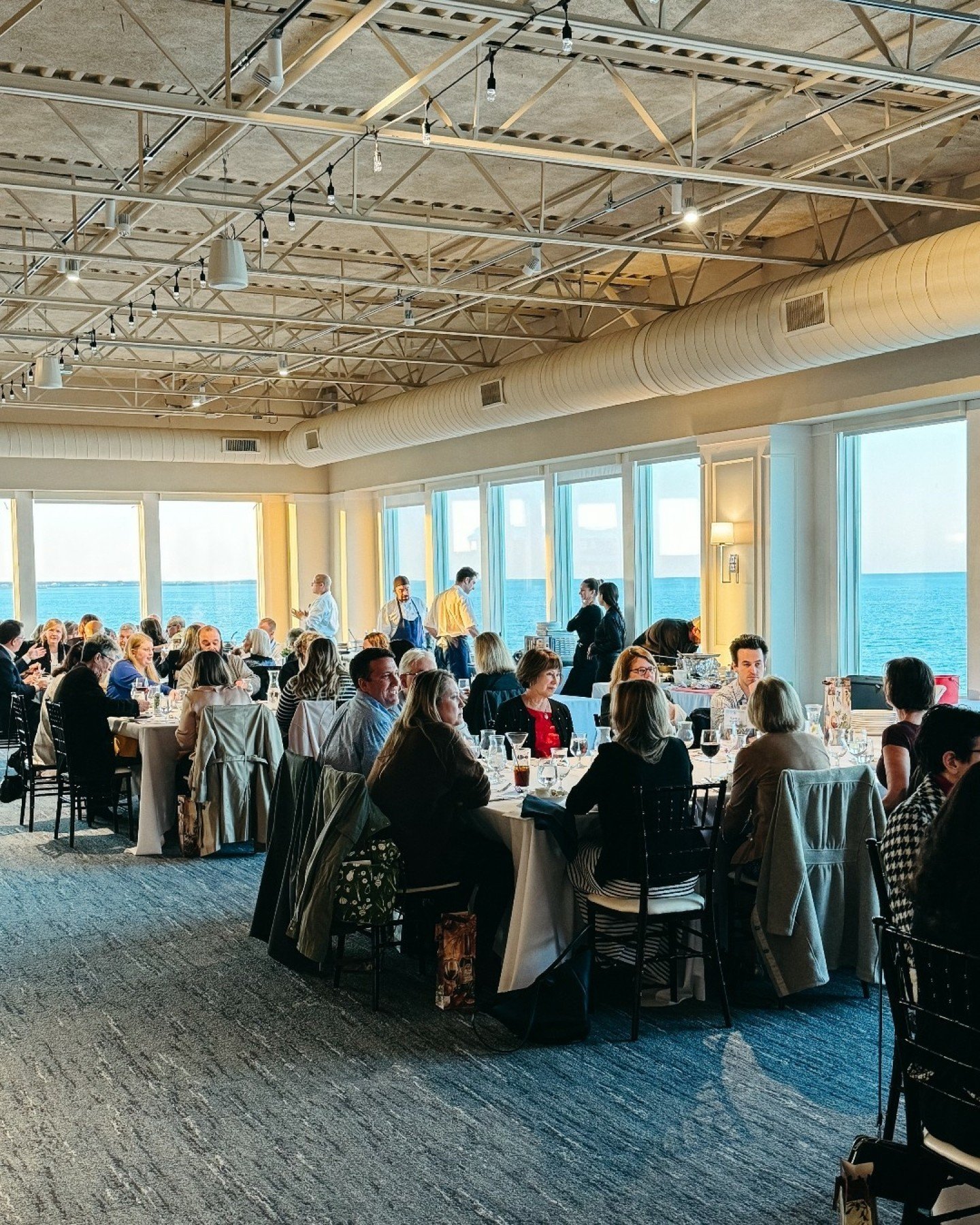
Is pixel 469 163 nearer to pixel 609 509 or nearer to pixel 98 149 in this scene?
pixel 98 149

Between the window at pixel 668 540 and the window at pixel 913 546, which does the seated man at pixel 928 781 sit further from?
the window at pixel 668 540

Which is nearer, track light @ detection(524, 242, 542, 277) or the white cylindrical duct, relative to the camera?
the white cylindrical duct

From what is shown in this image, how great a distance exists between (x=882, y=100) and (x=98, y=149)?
16.9ft

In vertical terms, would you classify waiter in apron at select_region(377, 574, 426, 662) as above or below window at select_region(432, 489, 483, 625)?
below

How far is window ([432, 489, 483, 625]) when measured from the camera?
57.6 feet

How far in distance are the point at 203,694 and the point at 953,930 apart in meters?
6.01

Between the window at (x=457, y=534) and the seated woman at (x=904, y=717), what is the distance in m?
11.9

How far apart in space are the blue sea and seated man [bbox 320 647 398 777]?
6.04 m

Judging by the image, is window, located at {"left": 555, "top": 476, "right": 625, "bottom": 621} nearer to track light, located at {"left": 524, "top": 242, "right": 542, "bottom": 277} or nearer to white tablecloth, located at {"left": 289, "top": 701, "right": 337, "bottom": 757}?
track light, located at {"left": 524, "top": 242, "right": 542, "bottom": 277}

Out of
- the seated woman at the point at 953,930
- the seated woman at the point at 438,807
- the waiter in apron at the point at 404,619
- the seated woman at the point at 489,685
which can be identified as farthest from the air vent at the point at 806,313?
the seated woman at the point at 953,930

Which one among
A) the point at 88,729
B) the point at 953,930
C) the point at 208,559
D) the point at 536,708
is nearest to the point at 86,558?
the point at 208,559

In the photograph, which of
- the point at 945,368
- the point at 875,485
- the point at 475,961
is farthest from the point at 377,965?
the point at 875,485

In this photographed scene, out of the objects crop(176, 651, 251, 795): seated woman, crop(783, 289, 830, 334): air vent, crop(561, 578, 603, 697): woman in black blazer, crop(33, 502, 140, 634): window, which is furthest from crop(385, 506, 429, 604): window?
crop(176, 651, 251, 795): seated woman

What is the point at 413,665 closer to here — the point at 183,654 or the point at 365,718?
the point at 365,718
